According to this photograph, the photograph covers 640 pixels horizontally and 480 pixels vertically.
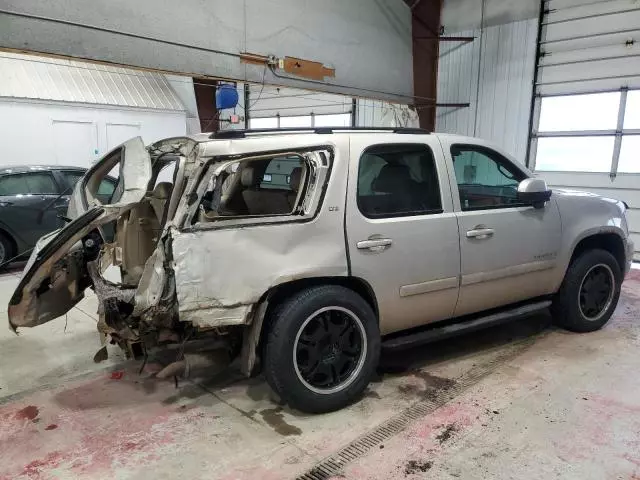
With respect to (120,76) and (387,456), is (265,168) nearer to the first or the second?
(387,456)

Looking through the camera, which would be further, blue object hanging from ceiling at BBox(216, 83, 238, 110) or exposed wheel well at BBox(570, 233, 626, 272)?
blue object hanging from ceiling at BBox(216, 83, 238, 110)

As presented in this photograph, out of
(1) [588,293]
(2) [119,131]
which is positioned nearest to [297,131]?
(1) [588,293]

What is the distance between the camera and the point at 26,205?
7023mm

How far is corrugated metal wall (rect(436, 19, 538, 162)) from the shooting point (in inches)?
370

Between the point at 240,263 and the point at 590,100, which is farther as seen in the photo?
the point at 590,100

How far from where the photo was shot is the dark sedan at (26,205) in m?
6.91

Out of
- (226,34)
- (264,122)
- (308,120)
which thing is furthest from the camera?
(264,122)

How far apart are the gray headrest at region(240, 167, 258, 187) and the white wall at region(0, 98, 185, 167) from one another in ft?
25.8

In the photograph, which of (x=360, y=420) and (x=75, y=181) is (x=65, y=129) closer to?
(x=75, y=181)

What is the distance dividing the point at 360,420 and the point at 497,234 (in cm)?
171

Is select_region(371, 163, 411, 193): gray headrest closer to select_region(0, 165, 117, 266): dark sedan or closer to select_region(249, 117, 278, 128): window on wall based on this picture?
select_region(0, 165, 117, 266): dark sedan

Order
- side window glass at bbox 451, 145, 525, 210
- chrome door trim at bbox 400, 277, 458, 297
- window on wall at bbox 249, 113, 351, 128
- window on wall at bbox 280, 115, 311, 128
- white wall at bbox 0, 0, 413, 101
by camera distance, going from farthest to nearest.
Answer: window on wall at bbox 280, 115, 311, 128 → window on wall at bbox 249, 113, 351, 128 → white wall at bbox 0, 0, 413, 101 → side window glass at bbox 451, 145, 525, 210 → chrome door trim at bbox 400, 277, 458, 297

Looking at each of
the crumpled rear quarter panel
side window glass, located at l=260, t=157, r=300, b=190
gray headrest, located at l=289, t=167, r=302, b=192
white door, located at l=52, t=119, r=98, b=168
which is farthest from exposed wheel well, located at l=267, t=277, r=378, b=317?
white door, located at l=52, t=119, r=98, b=168

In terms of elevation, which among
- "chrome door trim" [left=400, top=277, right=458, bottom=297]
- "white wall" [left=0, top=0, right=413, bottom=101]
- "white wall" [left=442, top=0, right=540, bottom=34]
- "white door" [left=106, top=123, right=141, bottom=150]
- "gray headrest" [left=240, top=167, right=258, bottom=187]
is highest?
"white wall" [left=442, top=0, right=540, bottom=34]
